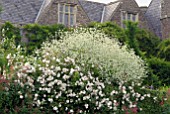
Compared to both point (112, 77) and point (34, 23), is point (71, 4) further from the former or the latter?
point (112, 77)

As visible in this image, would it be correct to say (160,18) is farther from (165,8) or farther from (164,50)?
(164,50)

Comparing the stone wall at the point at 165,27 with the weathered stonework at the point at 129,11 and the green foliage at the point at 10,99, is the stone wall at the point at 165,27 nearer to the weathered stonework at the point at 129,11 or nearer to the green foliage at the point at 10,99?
the weathered stonework at the point at 129,11

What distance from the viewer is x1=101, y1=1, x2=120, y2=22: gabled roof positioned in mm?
27191

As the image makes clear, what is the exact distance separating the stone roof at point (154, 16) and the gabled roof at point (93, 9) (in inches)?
138

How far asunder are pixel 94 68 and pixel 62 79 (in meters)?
1.72

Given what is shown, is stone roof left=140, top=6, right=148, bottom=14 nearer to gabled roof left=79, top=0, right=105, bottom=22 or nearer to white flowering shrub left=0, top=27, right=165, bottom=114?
gabled roof left=79, top=0, right=105, bottom=22

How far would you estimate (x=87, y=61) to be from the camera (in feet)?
43.1

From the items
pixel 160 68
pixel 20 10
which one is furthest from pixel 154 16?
pixel 20 10

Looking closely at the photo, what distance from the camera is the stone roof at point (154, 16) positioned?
28.8m

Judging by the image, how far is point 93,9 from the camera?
28.3m

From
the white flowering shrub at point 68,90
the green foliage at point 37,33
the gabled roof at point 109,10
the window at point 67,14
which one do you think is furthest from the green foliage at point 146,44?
the white flowering shrub at point 68,90

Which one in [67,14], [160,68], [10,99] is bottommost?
[160,68]

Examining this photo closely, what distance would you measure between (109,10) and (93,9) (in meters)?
1.12

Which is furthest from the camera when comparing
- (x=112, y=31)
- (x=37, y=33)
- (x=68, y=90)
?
(x=37, y=33)
